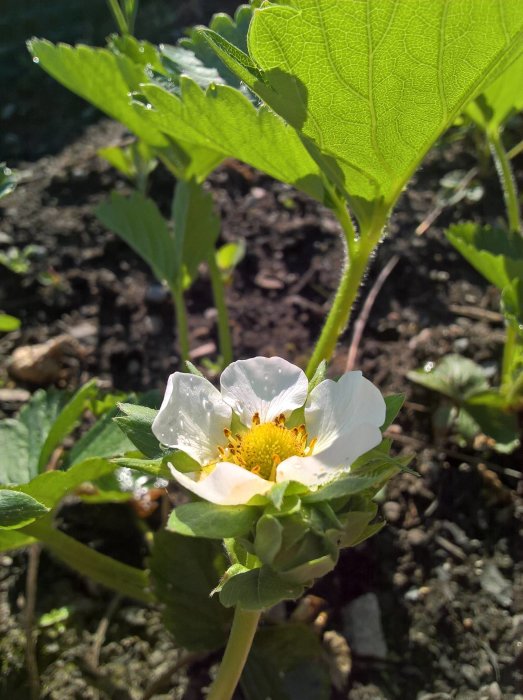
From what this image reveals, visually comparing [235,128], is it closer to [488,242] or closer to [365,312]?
[488,242]

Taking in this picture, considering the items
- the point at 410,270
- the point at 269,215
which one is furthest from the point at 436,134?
the point at 269,215

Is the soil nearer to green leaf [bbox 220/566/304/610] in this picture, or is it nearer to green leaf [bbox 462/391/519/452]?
green leaf [bbox 462/391/519/452]

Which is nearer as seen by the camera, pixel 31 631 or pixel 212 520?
pixel 212 520

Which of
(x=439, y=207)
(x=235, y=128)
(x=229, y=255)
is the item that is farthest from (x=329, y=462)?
(x=439, y=207)

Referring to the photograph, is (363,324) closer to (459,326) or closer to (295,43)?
(459,326)

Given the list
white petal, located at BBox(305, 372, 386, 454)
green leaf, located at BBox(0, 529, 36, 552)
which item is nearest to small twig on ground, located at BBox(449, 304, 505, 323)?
white petal, located at BBox(305, 372, 386, 454)

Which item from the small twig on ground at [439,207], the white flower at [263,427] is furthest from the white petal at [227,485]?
the small twig on ground at [439,207]
